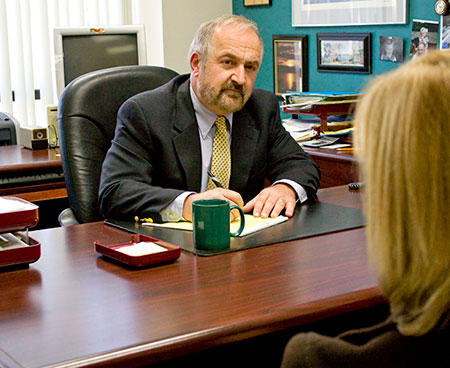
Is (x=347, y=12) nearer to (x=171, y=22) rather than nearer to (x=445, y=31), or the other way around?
(x=445, y=31)

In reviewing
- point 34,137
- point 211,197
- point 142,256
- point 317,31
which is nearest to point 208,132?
point 211,197

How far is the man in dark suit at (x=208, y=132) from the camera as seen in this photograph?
88.4 inches

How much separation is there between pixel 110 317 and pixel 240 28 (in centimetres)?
130

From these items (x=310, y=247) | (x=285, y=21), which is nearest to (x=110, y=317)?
(x=310, y=247)

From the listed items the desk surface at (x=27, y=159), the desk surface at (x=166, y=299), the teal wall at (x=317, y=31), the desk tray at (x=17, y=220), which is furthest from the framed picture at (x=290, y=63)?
the desk tray at (x=17, y=220)

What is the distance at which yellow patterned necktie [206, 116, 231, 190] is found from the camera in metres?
2.36

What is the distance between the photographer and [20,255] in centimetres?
159

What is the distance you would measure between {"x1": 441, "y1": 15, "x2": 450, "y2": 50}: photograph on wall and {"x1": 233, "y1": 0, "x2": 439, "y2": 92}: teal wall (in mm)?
52

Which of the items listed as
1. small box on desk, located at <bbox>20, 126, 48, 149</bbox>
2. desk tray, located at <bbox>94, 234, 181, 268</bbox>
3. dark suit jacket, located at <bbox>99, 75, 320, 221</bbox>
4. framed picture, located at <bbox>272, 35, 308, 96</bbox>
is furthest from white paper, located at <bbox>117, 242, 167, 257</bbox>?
framed picture, located at <bbox>272, 35, 308, 96</bbox>

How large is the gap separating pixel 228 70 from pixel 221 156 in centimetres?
28

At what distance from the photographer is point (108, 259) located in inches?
65.9

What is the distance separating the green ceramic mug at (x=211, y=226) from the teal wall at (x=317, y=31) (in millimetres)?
1442

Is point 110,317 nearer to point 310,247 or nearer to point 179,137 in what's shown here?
point 310,247

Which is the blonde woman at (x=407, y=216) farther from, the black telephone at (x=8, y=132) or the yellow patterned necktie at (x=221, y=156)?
the black telephone at (x=8, y=132)
